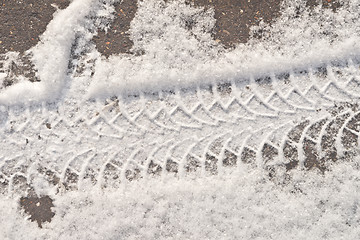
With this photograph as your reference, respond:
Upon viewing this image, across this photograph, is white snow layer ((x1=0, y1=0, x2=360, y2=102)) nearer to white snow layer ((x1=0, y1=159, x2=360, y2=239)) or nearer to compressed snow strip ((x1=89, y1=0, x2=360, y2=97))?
compressed snow strip ((x1=89, y1=0, x2=360, y2=97))

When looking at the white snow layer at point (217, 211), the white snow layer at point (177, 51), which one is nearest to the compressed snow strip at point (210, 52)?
the white snow layer at point (177, 51)

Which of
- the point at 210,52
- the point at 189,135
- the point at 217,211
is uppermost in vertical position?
the point at 210,52

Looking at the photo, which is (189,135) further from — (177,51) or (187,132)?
(177,51)

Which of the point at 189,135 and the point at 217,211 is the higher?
the point at 189,135

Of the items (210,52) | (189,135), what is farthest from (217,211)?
(210,52)

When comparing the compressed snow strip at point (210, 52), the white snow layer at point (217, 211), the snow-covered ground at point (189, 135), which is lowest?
the white snow layer at point (217, 211)

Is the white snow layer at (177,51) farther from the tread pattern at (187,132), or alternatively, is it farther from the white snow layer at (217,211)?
the white snow layer at (217,211)

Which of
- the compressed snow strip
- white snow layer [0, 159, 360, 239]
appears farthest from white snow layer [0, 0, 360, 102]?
white snow layer [0, 159, 360, 239]
